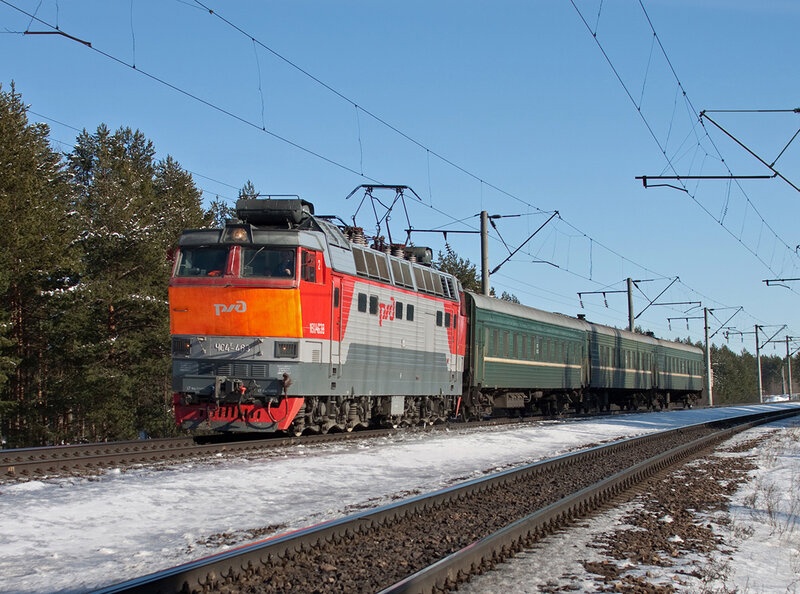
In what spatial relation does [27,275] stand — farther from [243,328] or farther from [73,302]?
[243,328]

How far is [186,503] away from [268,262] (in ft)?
23.2

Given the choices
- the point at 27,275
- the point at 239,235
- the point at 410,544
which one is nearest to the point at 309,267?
the point at 239,235

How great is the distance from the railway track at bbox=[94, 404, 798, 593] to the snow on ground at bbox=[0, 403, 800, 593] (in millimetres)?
801

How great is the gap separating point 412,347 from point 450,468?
6991mm

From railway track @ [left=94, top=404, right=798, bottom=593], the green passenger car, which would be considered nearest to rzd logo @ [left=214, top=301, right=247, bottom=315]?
railway track @ [left=94, top=404, right=798, bottom=593]

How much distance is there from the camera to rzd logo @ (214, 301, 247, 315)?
52.8 ft

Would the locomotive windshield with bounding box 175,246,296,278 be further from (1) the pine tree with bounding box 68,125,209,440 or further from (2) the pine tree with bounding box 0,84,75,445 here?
(1) the pine tree with bounding box 68,125,209,440

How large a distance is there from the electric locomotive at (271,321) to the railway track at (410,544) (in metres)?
5.31

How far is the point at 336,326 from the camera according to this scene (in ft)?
57.3

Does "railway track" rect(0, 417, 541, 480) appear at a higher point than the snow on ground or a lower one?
higher

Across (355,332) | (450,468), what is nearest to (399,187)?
(355,332)

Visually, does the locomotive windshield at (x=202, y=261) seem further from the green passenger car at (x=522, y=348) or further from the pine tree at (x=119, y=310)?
the pine tree at (x=119, y=310)

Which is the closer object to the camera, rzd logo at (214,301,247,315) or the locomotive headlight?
rzd logo at (214,301,247,315)

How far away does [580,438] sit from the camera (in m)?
22.0
